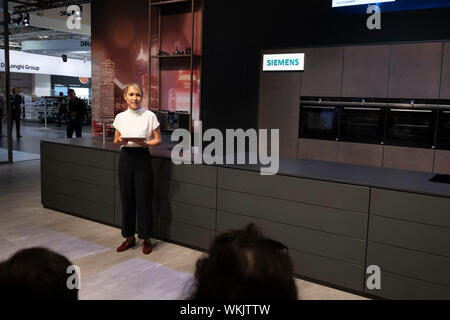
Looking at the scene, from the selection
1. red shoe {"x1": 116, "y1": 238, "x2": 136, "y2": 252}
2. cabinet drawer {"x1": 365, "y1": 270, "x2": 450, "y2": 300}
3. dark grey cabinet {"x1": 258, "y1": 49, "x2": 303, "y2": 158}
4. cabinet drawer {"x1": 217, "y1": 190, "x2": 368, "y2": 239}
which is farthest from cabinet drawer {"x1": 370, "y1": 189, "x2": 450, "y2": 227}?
dark grey cabinet {"x1": 258, "y1": 49, "x2": 303, "y2": 158}

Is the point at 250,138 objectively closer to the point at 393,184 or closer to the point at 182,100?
the point at 182,100

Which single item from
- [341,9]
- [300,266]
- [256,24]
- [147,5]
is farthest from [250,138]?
[300,266]

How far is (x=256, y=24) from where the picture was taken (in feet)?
18.0

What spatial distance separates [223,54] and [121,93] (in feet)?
6.79

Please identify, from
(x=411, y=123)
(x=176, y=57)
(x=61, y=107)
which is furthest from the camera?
(x=61, y=107)

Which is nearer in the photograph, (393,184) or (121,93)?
(393,184)

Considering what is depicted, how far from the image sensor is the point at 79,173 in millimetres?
4688

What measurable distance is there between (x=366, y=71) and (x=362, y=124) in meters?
0.62

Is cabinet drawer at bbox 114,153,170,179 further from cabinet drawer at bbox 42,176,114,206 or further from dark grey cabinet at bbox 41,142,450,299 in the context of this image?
cabinet drawer at bbox 42,176,114,206

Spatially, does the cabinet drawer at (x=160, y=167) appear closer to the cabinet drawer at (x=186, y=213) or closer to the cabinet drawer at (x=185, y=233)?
the cabinet drawer at (x=186, y=213)

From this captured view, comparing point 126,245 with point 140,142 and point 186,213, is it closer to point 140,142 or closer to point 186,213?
point 186,213

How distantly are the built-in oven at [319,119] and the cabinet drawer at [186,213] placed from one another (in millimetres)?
2357

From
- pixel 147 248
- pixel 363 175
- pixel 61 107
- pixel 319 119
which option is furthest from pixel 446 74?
pixel 61 107

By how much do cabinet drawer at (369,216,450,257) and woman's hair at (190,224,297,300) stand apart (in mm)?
2239
